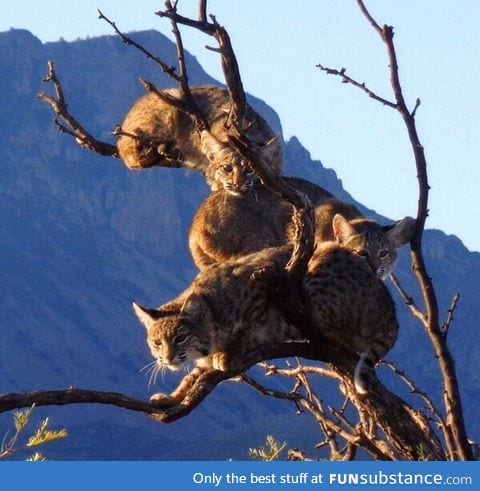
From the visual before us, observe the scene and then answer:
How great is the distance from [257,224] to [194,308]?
10.4 ft

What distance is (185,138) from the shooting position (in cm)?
1587

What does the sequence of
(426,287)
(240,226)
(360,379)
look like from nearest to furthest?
(426,287), (360,379), (240,226)

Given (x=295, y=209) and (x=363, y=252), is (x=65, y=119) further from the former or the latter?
(x=295, y=209)

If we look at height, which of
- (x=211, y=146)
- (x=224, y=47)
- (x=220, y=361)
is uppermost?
(x=224, y=47)

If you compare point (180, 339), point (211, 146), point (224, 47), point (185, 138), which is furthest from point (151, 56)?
point (185, 138)

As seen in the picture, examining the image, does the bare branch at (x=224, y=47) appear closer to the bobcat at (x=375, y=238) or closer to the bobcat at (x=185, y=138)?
the bobcat at (x=375, y=238)

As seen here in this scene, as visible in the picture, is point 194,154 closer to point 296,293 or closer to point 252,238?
point 252,238

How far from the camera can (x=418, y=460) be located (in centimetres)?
823

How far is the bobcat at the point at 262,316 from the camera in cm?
927

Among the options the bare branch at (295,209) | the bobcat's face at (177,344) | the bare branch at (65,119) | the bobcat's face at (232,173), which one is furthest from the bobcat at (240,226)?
the bare branch at (295,209)

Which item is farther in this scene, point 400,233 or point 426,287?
point 400,233

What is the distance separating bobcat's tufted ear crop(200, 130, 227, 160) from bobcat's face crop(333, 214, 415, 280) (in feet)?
6.57

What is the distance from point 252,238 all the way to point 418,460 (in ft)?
16.5

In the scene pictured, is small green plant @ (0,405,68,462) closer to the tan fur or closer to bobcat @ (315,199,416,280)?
the tan fur
